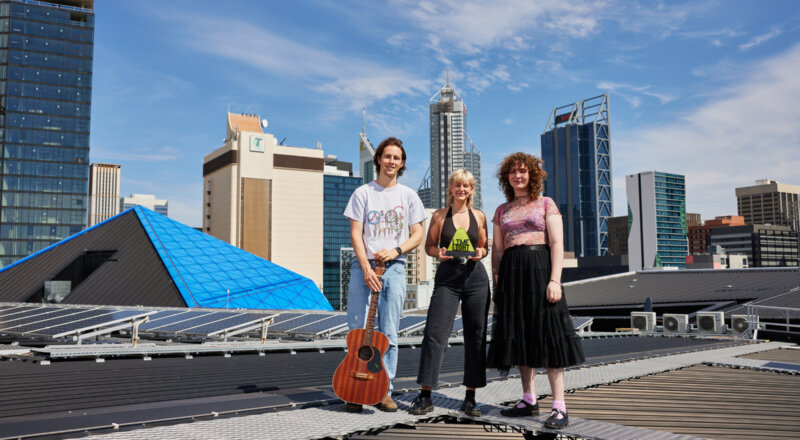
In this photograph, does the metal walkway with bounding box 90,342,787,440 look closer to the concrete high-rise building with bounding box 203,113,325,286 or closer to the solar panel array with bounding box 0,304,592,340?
the solar panel array with bounding box 0,304,592,340

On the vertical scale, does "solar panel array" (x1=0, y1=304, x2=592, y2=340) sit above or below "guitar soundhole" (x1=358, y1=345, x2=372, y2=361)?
below

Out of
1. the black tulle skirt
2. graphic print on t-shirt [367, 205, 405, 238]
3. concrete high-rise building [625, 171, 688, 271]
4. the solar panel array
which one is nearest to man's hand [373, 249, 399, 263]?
graphic print on t-shirt [367, 205, 405, 238]

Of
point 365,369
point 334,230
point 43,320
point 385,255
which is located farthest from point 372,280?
point 334,230

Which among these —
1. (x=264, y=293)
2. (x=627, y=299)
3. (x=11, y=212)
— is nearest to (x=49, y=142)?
(x=11, y=212)

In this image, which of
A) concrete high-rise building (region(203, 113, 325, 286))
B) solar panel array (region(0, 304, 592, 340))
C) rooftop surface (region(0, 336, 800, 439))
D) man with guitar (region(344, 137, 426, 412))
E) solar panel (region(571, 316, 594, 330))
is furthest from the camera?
concrete high-rise building (region(203, 113, 325, 286))

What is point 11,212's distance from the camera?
332ft

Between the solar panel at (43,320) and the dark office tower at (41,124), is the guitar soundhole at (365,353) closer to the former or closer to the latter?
the solar panel at (43,320)

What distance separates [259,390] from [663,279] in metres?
43.8

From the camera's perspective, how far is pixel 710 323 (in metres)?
16.4

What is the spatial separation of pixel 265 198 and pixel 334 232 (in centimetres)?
3847

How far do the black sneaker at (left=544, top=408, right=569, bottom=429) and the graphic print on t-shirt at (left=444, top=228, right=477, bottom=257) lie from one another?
4.42ft

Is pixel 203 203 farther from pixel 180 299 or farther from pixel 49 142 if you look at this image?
pixel 180 299

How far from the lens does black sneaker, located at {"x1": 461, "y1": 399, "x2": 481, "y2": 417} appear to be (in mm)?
4102

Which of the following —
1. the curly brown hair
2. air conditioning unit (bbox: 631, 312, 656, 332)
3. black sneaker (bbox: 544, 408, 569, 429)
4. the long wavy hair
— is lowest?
air conditioning unit (bbox: 631, 312, 656, 332)
